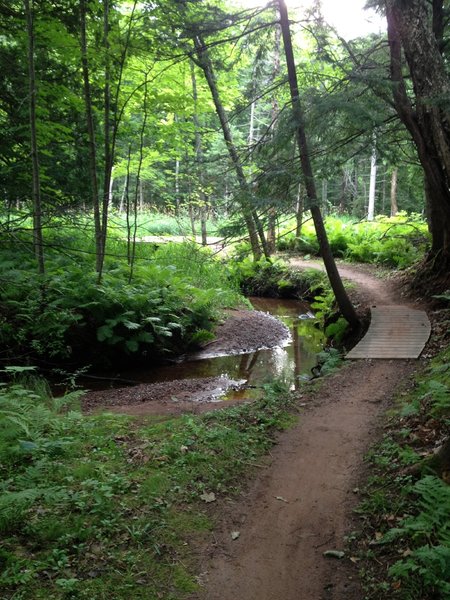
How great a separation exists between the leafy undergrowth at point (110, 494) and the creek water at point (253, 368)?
3.17 metres

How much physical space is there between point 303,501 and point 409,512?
41.4 inches

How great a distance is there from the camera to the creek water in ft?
30.9

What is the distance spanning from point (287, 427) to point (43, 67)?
10.3 m

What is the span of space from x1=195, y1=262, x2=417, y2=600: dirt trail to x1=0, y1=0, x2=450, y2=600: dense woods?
31 cm

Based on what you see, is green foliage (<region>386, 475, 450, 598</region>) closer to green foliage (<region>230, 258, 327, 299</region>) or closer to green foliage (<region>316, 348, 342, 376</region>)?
green foliage (<region>316, 348, 342, 376</region>)

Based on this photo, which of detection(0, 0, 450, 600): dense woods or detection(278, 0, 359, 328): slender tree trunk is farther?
detection(278, 0, 359, 328): slender tree trunk

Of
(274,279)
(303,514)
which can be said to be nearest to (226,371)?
(303,514)

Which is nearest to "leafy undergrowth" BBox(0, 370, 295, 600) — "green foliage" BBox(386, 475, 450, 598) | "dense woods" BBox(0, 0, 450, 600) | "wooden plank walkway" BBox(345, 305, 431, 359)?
"dense woods" BBox(0, 0, 450, 600)

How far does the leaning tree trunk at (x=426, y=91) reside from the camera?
899cm

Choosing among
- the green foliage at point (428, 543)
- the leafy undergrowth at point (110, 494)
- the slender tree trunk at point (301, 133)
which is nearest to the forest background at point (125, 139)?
the slender tree trunk at point (301, 133)

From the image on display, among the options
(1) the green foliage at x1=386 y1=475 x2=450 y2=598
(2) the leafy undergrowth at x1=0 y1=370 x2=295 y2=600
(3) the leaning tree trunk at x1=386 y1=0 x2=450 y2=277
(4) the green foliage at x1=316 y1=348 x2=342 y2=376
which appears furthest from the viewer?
(3) the leaning tree trunk at x1=386 y1=0 x2=450 y2=277

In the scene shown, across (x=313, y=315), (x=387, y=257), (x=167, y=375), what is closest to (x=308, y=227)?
(x=387, y=257)

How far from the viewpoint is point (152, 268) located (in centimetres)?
1241

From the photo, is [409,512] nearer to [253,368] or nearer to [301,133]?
[253,368]
